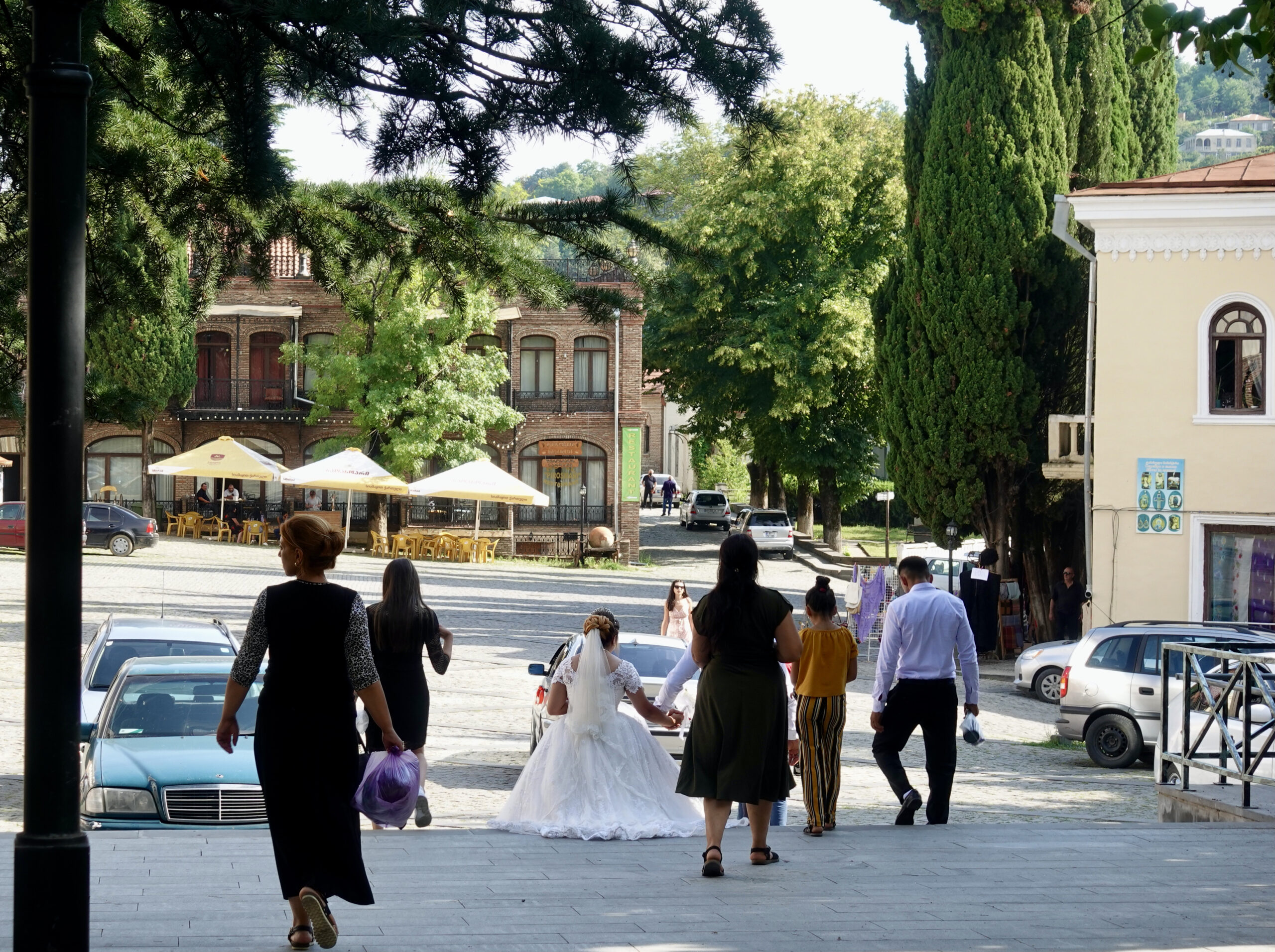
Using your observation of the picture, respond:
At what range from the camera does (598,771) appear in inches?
383

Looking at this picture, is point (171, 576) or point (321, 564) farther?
point (171, 576)

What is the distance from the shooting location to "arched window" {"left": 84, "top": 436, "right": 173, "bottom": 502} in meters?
51.1

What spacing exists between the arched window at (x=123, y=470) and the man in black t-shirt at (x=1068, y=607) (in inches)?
1331

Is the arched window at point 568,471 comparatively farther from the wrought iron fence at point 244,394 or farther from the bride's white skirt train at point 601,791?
the bride's white skirt train at point 601,791

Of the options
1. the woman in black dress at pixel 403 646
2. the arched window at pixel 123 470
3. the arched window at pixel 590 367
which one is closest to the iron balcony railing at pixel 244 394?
the arched window at pixel 123 470

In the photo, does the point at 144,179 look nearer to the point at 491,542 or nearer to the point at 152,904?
the point at 152,904

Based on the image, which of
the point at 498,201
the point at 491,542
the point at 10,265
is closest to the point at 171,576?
the point at 491,542

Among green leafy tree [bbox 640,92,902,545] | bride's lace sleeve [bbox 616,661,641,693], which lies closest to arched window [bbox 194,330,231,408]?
green leafy tree [bbox 640,92,902,545]

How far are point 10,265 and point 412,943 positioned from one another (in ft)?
18.1

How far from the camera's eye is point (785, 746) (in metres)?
7.55

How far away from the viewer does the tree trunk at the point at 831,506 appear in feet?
163

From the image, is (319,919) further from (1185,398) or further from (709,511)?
(709,511)

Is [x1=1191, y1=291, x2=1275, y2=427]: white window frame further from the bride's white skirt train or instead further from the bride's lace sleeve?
the bride's lace sleeve

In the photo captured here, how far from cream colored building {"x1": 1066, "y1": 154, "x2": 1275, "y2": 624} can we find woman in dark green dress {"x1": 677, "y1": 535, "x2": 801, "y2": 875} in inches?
674
